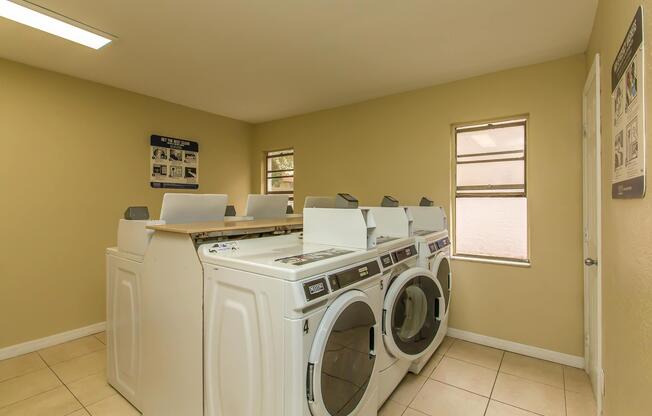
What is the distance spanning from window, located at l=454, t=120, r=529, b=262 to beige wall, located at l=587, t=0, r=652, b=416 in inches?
46.6

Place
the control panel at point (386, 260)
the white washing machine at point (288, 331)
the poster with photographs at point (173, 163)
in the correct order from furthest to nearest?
1. the poster with photographs at point (173, 163)
2. the control panel at point (386, 260)
3. the white washing machine at point (288, 331)

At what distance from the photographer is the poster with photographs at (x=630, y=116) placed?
979mm

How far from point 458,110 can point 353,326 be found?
8.52ft

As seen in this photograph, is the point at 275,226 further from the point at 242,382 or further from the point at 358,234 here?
the point at 242,382

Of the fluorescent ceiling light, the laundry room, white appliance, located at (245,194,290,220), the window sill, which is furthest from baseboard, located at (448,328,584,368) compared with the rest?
the fluorescent ceiling light

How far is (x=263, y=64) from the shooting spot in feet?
9.39

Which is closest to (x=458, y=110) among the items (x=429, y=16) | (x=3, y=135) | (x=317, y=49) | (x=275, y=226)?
(x=429, y=16)

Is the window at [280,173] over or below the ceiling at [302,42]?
below

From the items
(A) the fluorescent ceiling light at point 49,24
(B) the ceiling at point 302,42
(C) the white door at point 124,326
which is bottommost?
(C) the white door at point 124,326

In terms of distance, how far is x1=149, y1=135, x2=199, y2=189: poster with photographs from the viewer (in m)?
3.81

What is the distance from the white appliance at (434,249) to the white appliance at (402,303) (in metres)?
0.08

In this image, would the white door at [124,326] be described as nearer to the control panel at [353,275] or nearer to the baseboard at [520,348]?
the control panel at [353,275]

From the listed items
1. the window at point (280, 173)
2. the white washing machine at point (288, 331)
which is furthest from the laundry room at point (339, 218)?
the window at point (280, 173)

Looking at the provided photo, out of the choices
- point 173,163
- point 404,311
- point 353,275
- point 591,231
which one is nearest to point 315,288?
point 353,275
